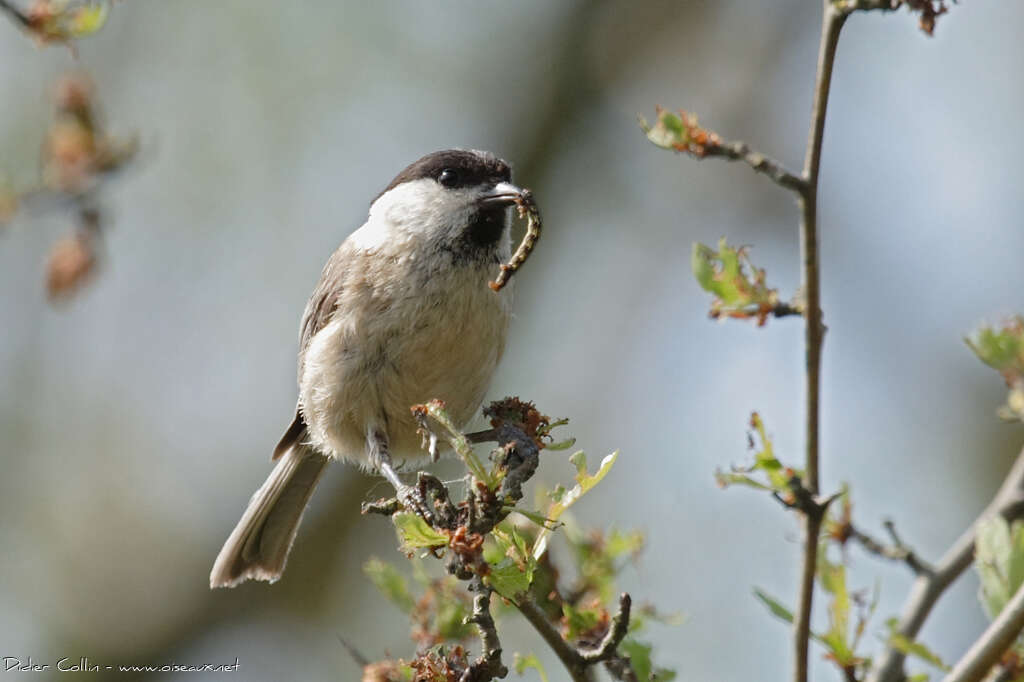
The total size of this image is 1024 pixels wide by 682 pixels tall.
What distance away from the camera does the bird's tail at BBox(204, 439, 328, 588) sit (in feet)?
13.7

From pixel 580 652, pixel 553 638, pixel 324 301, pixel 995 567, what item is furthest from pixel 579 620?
pixel 324 301

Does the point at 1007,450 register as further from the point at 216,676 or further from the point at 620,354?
the point at 216,676

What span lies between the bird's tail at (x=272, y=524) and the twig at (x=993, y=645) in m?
2.79

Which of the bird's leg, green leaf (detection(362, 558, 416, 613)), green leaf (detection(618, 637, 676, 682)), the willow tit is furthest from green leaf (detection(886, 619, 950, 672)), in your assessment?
the willow tit

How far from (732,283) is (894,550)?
31.0 inches

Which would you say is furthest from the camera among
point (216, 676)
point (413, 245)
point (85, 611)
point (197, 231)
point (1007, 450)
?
point (197, 231)

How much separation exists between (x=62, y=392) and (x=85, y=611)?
58.9 inches

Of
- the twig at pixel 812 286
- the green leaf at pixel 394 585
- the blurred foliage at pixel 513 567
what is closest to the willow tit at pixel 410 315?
the green leaf at pixel 394 585

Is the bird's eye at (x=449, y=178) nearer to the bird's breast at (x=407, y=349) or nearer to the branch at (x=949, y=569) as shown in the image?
the bird's breast at (x=407, y=349)

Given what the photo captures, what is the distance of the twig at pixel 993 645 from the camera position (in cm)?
185

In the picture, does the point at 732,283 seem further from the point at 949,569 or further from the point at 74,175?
the point at 74,175

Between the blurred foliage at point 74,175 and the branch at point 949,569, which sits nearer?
the blurred foliage at point 74,175

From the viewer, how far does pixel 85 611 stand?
716 cm

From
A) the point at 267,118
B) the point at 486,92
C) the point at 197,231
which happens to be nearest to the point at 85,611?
the point at 197,231
